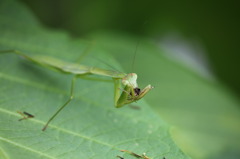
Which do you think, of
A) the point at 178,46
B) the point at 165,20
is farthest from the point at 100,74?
the point at 178,46

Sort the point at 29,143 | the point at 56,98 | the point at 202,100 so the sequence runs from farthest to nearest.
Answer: the point at 202,100, the point at 56,98, the point at 29,143

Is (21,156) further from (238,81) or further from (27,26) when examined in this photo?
(238,81)

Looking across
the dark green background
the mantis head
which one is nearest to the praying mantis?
the mantis head

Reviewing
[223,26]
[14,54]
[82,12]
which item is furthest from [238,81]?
[14,54]

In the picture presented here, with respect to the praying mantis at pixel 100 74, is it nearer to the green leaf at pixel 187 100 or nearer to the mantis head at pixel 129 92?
the mantis head at pixel 129 92

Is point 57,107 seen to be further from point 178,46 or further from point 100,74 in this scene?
point 178,46

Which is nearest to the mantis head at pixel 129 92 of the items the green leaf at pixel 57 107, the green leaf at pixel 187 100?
the green leaf at pixel 57 107
